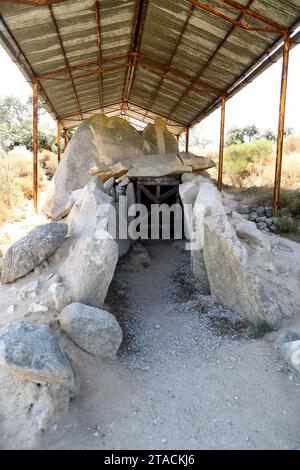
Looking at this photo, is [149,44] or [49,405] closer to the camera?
[49,405]

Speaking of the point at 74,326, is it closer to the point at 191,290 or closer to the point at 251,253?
the point at 191,290

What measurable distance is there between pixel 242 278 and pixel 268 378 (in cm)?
134

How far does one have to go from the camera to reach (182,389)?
3.58 meters

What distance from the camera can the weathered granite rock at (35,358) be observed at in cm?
310

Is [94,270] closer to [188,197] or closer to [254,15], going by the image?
[188,197]

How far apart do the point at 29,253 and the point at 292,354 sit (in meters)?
3.46

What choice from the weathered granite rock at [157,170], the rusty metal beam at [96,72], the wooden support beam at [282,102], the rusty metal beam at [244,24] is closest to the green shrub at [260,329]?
the weathered granite rock at [157,170]

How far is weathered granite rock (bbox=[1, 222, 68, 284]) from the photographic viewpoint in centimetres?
491

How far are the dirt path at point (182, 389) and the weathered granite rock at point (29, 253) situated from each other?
3.65 ft

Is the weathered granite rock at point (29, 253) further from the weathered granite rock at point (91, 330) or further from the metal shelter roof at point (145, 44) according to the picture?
the metal shelter roof at point (145, 44)

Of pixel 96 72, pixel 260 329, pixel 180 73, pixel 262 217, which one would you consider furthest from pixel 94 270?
pixel 180 73

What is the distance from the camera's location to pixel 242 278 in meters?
4.70

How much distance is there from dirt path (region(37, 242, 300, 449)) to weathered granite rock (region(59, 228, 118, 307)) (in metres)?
0.63

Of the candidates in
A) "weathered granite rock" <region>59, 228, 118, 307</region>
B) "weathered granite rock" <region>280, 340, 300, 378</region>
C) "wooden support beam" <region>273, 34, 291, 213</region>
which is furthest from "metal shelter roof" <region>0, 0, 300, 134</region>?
"weathered granite rock" <region>280, 340, 300, 378</region>
